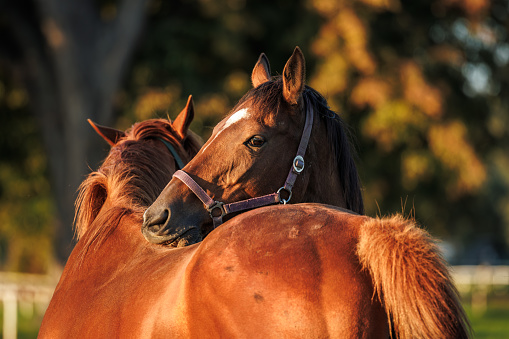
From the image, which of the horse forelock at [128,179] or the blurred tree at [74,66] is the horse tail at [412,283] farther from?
the blurred tree at [74,66]

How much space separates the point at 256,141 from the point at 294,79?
39cm

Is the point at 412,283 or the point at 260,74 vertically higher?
the point at 260,74

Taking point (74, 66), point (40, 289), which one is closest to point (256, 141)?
point (40, 289)

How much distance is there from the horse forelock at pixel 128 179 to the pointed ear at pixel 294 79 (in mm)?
884

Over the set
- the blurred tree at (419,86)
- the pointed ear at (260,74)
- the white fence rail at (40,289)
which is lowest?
the white fence rail at (40,289)

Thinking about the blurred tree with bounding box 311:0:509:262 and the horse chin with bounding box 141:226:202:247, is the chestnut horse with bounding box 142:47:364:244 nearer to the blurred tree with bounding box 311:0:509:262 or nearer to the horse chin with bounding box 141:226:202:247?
the horse chin with bounding box 141:226:202:247

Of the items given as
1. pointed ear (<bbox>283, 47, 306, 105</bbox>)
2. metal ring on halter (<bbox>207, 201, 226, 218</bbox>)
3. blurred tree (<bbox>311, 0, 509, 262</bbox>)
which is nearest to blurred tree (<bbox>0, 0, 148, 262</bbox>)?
blurred tree (<bbox>311, 0, 509, 262</bbox>)

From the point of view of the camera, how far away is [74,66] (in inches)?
468

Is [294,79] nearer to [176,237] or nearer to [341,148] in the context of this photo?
[341,148]

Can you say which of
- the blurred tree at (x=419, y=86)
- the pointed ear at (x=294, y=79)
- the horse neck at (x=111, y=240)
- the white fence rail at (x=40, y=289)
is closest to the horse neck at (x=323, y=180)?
the pointed ear at (x=294, y=79)

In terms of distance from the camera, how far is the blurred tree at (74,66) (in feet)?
38.7

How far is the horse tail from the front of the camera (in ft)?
5.57

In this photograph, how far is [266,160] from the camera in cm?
294

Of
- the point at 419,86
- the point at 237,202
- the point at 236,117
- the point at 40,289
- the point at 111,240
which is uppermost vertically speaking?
the point at 236,117
